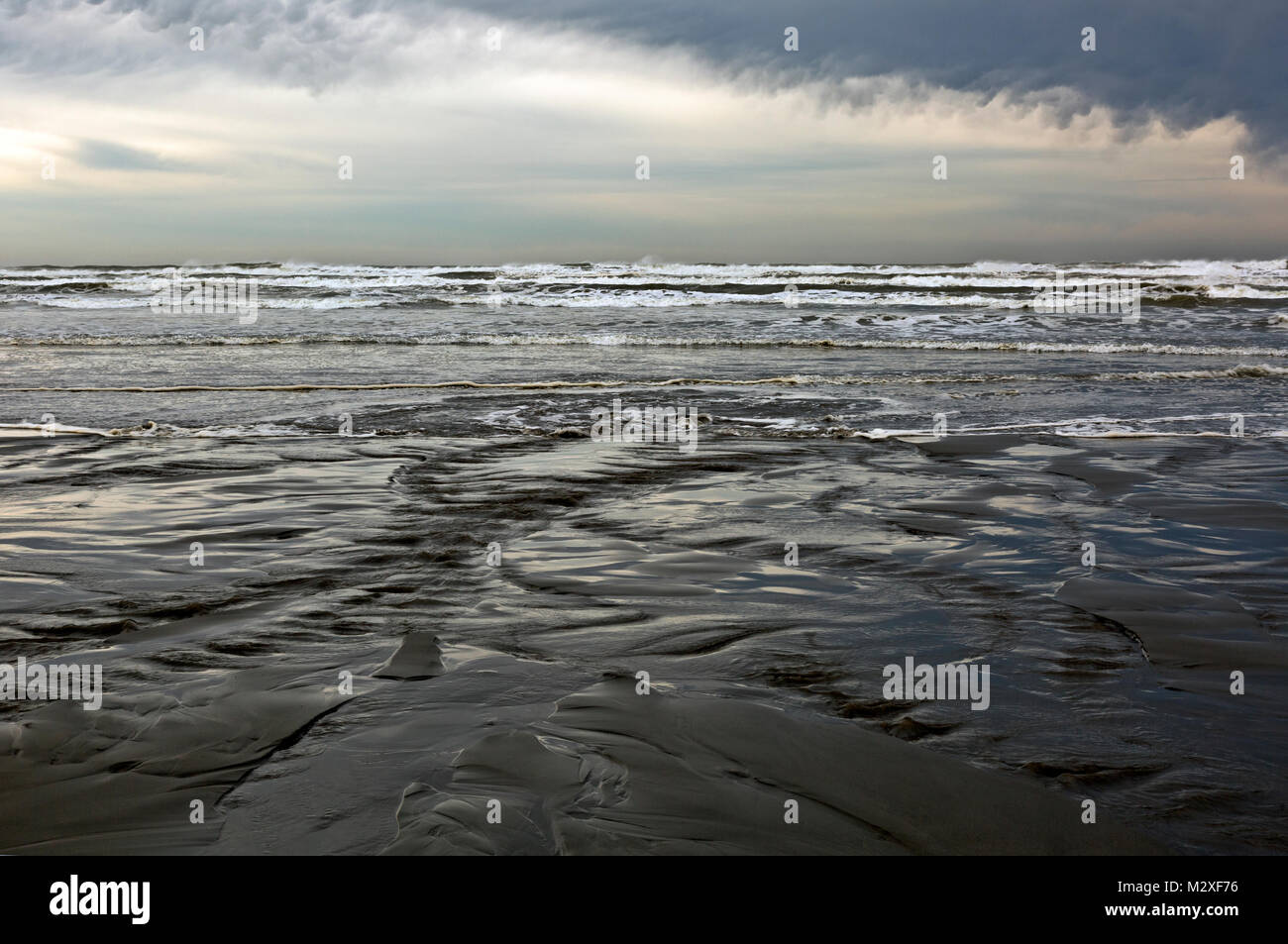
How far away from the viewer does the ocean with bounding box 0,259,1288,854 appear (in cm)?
252

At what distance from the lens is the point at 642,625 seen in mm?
3893

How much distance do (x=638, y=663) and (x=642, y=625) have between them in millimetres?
389

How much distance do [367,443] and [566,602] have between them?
181 inches

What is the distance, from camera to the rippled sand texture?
2.48 metres

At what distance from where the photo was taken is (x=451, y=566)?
4664mm

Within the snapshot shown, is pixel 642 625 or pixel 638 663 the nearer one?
pixel 638 663

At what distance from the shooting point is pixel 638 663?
11.5 ft

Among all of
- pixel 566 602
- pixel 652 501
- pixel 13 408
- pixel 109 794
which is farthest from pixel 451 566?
pixel 13 408

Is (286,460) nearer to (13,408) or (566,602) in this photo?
(566,602)

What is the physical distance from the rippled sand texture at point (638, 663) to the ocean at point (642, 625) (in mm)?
16

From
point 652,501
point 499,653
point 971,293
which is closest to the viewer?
point 499,653

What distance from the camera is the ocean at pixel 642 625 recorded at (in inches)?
99.2

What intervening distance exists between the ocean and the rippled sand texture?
2 centimetres
